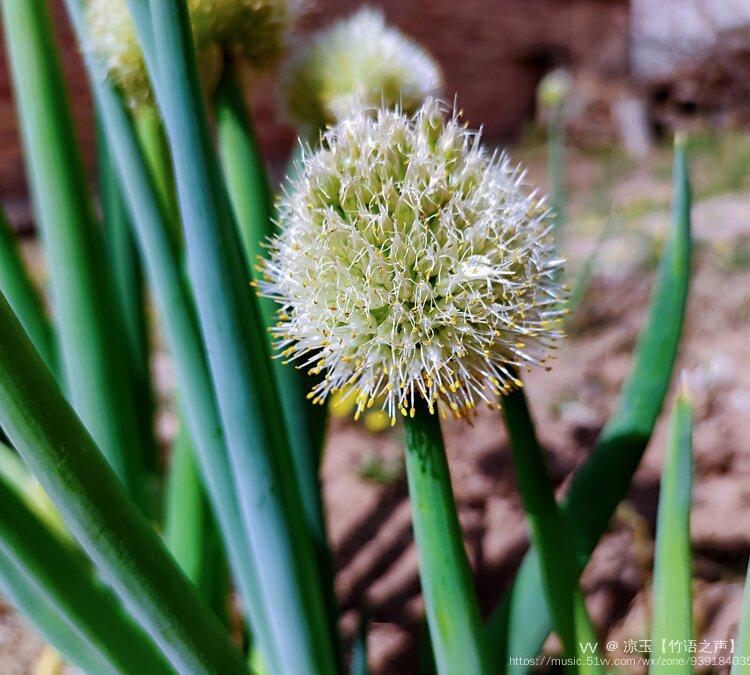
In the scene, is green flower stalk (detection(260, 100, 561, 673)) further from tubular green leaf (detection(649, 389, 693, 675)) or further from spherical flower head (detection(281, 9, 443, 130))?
spherical flower head (detection(281, 9, 443, 130))

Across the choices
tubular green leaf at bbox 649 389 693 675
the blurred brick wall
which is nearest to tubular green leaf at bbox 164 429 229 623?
tubular green leaf at bbox 649 389 693 675

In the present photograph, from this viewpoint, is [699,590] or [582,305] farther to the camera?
[582,305]

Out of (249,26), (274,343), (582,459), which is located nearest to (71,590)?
(274,343)

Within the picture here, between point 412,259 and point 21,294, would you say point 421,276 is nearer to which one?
point 412,259

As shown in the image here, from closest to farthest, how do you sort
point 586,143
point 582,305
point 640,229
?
point 582,305 < point 640,229 < point 586,143

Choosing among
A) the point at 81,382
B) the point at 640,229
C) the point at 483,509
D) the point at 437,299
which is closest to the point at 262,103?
the point at 640,229

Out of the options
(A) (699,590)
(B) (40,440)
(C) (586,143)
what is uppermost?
(C) (586,143)

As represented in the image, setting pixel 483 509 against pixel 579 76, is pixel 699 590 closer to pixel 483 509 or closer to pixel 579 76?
pixel 483 509
